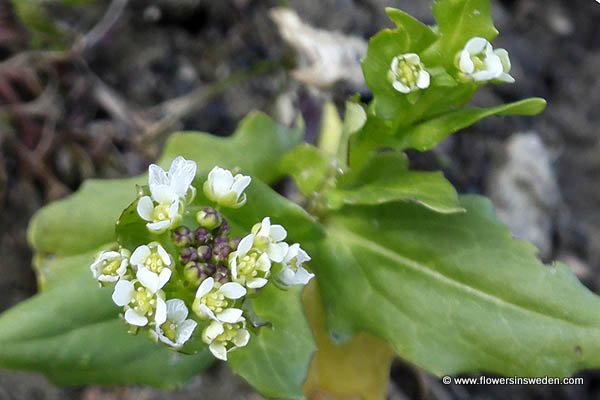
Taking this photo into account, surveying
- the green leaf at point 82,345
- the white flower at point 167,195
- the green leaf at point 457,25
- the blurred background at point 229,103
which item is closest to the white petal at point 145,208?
the white flower at point 167,195

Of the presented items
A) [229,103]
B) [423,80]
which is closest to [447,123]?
[423,80]

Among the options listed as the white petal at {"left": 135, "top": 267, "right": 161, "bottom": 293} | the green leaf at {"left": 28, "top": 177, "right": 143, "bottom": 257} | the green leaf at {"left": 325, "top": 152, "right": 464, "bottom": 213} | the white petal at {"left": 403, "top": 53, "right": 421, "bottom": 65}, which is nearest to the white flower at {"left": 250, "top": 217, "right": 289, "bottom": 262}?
the white petal at {"left": 135, "top": 267, "right": 161, "bottom": 293}

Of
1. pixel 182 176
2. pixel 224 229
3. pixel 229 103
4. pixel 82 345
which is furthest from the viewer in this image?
pixel 229 103

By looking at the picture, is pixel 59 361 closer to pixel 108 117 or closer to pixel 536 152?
pixel 108 117

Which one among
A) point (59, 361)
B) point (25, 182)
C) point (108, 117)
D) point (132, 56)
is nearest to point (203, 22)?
point (132, 56)

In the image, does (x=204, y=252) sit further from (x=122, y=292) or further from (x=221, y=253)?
(x=122, y=292)

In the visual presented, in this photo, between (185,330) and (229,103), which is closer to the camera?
(185,330)

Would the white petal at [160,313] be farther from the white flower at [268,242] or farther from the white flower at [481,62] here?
the white flower at [481,62]
